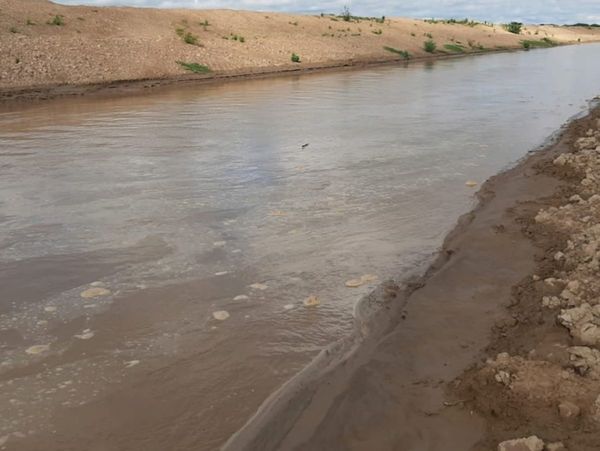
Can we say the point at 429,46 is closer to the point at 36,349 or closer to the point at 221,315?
the point at 221,315

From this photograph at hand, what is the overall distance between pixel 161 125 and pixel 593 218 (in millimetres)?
11581

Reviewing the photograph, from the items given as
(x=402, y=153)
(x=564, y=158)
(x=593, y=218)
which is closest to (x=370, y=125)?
(x=402, y=153)

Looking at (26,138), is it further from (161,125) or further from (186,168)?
(186,168)

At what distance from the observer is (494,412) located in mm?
3441

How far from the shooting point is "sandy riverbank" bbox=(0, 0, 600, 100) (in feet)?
81.3

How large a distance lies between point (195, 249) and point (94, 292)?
1.32 m

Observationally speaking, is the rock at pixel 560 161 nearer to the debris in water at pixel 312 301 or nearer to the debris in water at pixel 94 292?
the debris in water at pixel 312 301

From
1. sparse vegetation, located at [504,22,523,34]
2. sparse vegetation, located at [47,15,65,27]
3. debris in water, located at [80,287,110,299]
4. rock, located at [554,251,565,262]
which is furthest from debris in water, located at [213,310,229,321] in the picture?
sparse vegetation, located at [504,22,523,34]

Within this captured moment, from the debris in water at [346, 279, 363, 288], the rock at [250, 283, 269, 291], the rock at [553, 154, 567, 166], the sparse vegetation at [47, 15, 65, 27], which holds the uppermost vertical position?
the sparse vegetation at [47, 15, 65, 27]

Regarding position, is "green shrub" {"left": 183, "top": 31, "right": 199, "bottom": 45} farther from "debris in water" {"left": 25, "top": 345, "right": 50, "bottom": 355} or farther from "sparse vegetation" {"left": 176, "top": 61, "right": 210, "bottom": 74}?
"debris in water" {"left": 25, "top": 345, "right": 50, "bottom": 355}

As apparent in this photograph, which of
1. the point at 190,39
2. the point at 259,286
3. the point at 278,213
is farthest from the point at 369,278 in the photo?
the point at 190,39

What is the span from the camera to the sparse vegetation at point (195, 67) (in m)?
29.3

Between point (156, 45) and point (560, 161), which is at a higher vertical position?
point (156, 45)

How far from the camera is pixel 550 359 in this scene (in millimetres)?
3834
